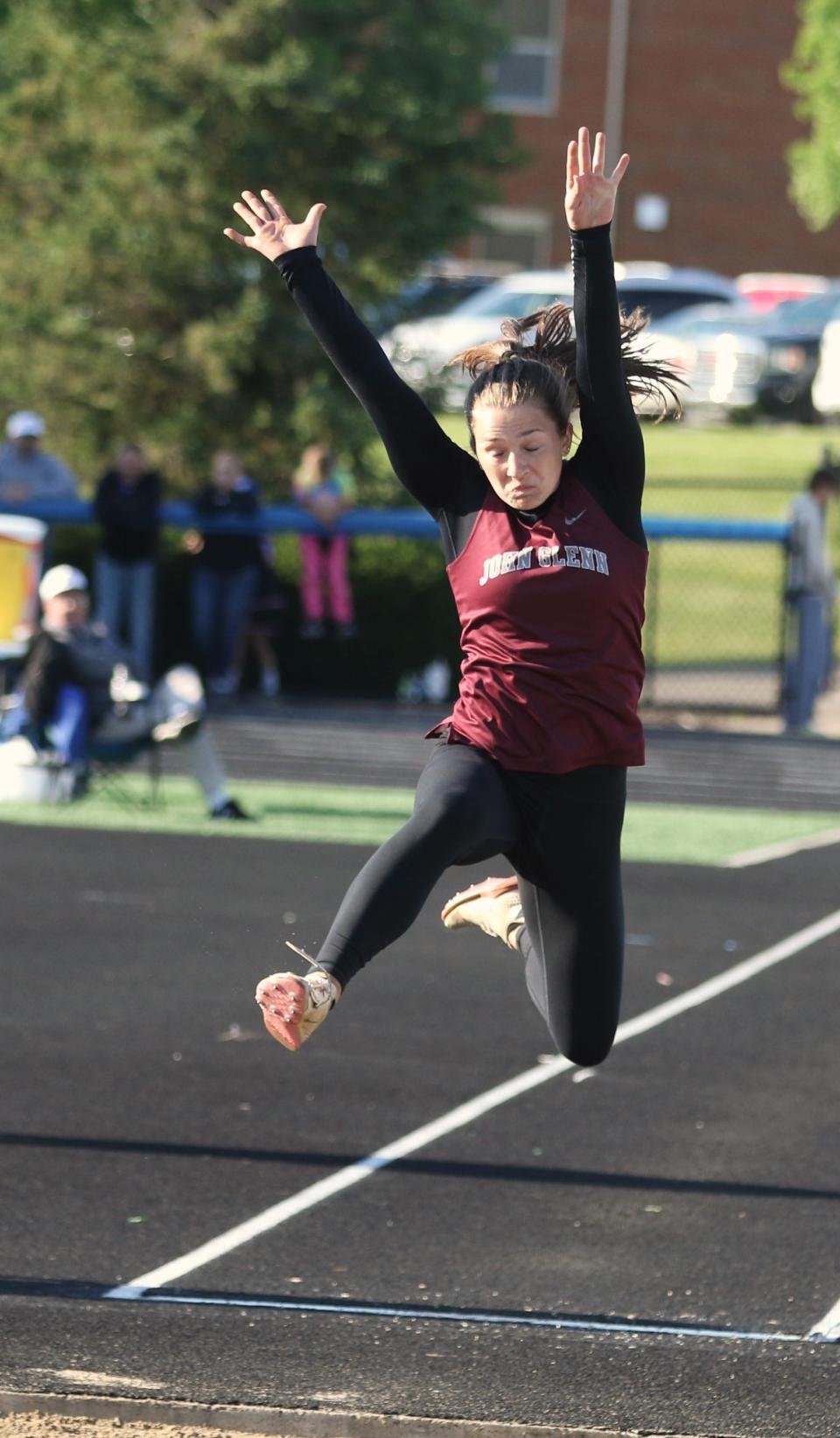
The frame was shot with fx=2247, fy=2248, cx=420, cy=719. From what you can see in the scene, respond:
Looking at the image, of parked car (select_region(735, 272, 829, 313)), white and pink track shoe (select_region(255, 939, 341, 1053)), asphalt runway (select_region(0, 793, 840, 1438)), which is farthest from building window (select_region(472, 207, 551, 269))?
white and pink track shoe (select_region(255, 939, 341, 1053))

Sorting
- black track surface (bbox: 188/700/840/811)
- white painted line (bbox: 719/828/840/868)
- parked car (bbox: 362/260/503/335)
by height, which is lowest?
white painted line (bbox: 719/828/840/868)

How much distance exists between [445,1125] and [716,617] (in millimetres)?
14763

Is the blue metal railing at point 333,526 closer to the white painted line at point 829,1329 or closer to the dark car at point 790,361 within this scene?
the white painted line at point 829,1329

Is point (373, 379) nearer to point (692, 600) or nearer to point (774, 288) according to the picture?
point (692, 600)

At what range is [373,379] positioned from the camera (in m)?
4.69

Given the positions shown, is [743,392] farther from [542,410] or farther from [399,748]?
[542,410]

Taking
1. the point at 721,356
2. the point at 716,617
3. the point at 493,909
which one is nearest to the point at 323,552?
the point at 716,617

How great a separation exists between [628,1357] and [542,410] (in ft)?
7.54

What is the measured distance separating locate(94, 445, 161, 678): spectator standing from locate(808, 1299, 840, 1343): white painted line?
1043cm

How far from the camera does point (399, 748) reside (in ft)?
52.0

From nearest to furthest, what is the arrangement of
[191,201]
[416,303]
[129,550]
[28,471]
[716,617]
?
1. [129,550]
2. [28,471]
3. [191,201]
4. [416,303]
5. [716,617]

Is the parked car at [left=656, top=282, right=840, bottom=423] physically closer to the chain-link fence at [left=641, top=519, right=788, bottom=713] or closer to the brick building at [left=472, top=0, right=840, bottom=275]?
the chain-link fence at [left=641, top=519, right=788, bottom=713]

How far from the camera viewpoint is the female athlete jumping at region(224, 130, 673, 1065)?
15.0 ft

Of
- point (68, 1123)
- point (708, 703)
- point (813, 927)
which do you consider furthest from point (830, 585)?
point (68, 1123)
